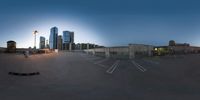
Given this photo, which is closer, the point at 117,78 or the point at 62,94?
the point at 62,94

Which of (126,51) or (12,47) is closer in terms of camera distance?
(126,51)

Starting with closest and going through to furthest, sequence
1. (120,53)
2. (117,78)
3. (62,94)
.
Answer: (62,94) < (117,78) < (120,53)

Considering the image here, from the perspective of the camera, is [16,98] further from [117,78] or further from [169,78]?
[169,78]

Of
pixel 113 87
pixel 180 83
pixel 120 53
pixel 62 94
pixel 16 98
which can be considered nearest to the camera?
pixel 16 98

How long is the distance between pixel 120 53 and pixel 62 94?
24675 millimetres

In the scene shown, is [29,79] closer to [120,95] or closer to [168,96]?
[120,95]

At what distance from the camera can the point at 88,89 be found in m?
14.4

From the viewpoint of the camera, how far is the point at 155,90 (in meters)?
14.5

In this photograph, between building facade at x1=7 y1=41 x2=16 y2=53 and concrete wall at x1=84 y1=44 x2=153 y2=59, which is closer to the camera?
concrete wall at x1=84 y1=44 x2=153 y2=59

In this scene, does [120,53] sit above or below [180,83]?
above

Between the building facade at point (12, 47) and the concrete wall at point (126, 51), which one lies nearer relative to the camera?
the concrete wall at point (126, 51)

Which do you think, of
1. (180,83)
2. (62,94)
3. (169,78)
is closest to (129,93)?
(62,94)

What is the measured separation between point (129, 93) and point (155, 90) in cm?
244

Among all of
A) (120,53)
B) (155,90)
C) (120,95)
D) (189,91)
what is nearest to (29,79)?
(120,95)
